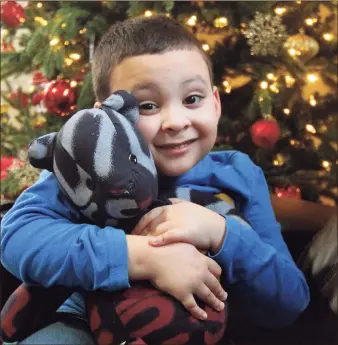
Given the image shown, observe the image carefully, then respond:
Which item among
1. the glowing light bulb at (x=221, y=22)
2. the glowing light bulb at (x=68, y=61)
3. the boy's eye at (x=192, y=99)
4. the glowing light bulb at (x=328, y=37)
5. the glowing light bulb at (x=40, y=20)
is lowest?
the glowing light bulb at (x=68, y=61)

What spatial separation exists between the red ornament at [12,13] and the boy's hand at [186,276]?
4.28 ft

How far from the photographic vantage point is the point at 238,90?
1.87m

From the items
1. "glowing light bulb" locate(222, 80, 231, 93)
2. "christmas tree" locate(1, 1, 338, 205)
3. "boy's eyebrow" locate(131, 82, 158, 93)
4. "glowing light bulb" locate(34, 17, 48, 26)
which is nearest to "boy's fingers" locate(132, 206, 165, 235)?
"boy's eyebrow" locate(131, 82, 158, 93)

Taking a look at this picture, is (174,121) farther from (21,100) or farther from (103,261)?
(21,100)

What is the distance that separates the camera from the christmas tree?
5.30 feet

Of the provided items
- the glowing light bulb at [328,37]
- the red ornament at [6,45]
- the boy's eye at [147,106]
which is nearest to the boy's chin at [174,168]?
the boy's eye at [147,106]

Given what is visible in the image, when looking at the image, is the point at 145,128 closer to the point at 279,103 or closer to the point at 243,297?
the point at 243,297

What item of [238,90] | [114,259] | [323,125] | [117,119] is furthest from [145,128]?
[323,125]

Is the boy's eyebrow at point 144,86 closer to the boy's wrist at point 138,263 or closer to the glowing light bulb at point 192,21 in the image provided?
the boy's wrist at point 138,263

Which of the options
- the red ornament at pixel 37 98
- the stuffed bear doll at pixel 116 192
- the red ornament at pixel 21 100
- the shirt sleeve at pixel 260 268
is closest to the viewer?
the stuffed bear doll at pixel 116 192

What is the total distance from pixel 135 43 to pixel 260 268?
0.46 meters

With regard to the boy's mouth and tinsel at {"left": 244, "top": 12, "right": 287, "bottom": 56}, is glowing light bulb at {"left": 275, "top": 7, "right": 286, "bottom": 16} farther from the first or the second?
the boy's mouth

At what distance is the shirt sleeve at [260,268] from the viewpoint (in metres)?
0.79

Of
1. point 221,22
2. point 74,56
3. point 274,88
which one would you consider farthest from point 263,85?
point 74,56
